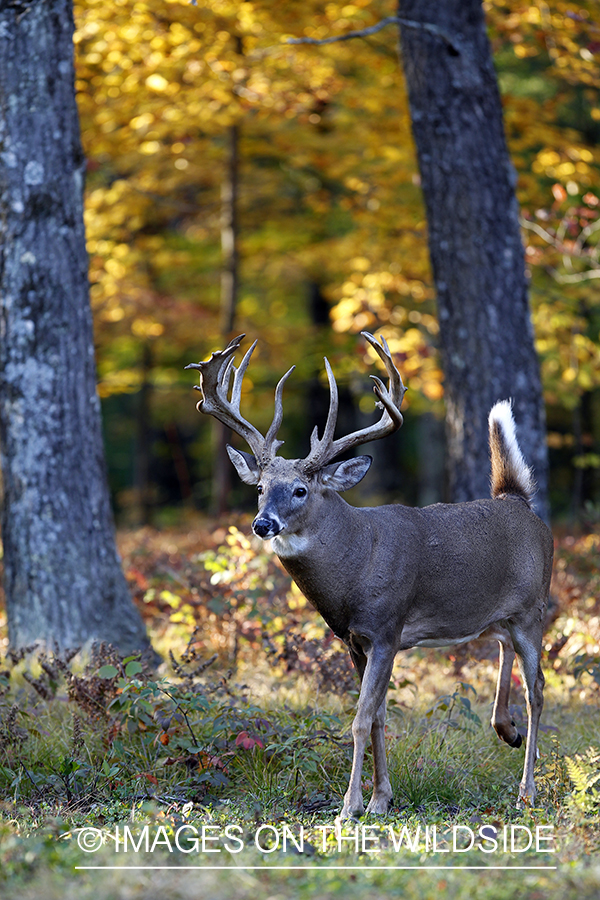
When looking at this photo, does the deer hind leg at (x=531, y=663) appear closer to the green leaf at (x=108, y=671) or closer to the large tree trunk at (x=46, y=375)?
the green leaf at (x=108, y=671)

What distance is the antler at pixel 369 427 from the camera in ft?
16.0

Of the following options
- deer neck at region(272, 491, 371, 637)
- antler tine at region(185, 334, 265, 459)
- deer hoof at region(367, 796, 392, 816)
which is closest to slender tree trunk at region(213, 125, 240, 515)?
antler tine at region(185, 334, 265, 459)

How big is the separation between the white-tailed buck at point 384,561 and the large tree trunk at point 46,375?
179 cm

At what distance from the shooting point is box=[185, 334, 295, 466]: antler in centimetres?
504

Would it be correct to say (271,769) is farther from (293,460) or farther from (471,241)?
(471,241)

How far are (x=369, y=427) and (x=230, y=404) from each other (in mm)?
813

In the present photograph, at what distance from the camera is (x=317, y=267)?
52.3ft

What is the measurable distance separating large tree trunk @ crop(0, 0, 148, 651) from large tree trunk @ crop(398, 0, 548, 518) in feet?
9.82

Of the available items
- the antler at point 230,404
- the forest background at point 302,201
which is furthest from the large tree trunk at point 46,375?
the forest background at point 302,201

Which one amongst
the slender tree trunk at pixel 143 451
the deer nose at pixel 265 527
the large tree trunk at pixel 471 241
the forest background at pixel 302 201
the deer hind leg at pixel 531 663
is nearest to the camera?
the deer nose at pixel 265 527

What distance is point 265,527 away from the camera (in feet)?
14.7

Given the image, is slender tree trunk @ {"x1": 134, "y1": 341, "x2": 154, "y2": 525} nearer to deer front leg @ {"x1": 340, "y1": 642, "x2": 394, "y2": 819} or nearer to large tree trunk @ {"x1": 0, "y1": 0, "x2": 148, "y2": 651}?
large tree trunk @ {"x1": 0, "y1": 0, "x2": 148, "y2": 651}

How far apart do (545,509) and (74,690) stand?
13.8 ft

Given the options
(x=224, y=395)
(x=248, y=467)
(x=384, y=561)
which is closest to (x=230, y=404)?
(x=224, y=395)
